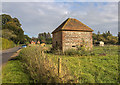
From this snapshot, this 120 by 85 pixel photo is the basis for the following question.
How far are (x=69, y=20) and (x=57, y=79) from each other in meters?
13.8

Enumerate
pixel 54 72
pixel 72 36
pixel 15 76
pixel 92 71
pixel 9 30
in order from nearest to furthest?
pixel 54 72
pixel 15 76
pixel 92 71
pixel 72 36
pixel 9 30

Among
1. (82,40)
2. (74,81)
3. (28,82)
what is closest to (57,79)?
(74,81)

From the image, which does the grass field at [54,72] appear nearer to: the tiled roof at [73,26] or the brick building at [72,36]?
the brick building at [72,36]

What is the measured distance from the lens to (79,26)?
15453 millimetres

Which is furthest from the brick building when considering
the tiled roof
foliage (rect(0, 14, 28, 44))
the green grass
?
foliage (rect(0, 14, 28, 44))

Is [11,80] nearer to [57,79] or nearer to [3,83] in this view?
[3,83]

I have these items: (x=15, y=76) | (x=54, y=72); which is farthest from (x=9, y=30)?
(x=54, y=72)

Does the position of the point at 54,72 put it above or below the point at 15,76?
above

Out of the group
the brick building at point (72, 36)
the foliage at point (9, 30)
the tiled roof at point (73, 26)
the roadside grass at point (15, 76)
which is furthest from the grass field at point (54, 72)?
the foliage at point (9, 30)

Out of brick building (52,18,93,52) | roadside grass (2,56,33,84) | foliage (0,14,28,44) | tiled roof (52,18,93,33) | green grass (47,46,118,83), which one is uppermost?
foliage (0,14,28,44)

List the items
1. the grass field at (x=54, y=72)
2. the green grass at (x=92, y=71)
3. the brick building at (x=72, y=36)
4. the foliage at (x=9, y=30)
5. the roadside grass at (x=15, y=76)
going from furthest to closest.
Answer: the foliage at (x=9, y=30) < the brick building at (x=72, y=36) < the roadside grass at (x=15, y=76) < the green grass at (x=92, y=71) < the grass field at (x=54, y=72)

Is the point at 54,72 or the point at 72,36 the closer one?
the point at 54,72

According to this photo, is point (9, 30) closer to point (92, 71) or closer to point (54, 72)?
point (92, 71)

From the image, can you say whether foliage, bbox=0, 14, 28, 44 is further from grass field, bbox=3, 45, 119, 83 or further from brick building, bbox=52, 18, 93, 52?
grass field, bbox=3, 45, 119, 83
